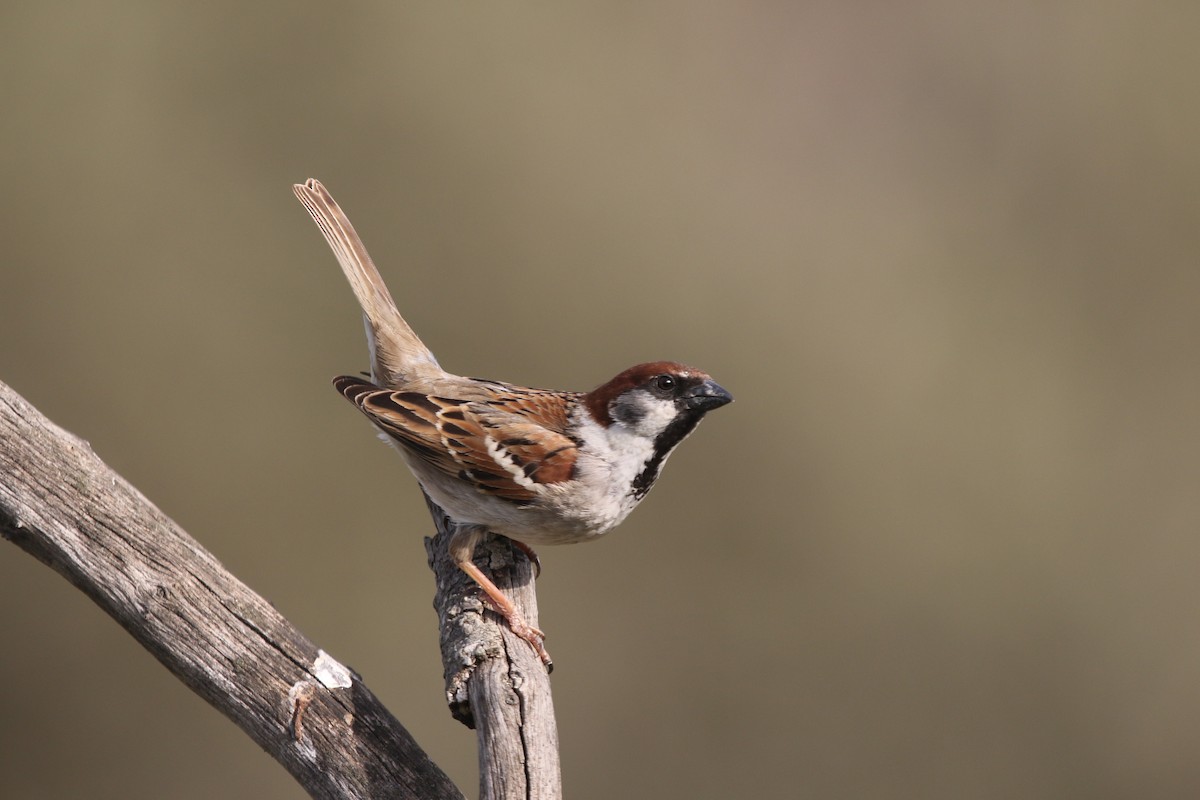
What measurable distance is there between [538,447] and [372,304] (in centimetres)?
92

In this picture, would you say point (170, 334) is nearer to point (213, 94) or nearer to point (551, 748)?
point (213, 94)

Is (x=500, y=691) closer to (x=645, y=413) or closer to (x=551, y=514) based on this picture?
(x=551, y=514)

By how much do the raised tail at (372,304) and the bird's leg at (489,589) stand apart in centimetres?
70

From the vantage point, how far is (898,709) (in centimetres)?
627

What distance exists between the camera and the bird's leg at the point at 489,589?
9.01 feet

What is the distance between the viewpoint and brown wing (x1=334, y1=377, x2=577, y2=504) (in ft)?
9.98

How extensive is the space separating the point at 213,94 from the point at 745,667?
4296mm

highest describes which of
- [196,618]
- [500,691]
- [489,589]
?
[489,589]

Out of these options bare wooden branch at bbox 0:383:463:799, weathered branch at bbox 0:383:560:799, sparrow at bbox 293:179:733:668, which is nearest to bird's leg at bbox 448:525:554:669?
sparrow at bbox 293:179:733:668

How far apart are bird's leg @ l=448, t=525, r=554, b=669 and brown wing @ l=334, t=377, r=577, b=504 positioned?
0.16 m

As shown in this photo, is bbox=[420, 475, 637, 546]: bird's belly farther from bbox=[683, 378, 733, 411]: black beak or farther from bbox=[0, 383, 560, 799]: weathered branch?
bbox=[0, 383, 560, 799]: weathered branch

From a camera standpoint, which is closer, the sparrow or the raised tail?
the sparrow

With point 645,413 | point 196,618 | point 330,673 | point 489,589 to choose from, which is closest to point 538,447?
point 645,413

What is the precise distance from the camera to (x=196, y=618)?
230 centimetres
